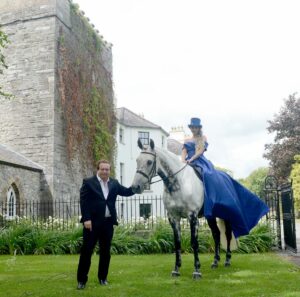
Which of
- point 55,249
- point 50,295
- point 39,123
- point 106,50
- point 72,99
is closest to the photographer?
point 50,295

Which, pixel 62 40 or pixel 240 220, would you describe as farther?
pixel 62 40

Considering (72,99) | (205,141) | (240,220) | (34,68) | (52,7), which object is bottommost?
(240,220)

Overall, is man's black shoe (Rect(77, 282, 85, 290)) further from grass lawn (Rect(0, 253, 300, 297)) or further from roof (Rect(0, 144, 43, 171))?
roof (Rect(0, 144, 43, 171))

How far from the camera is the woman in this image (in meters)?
7.45

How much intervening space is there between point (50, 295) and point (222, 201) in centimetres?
341

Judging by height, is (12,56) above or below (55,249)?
above

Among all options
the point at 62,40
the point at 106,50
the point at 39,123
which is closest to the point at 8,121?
the point at 39,123

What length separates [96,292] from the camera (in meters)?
5.79

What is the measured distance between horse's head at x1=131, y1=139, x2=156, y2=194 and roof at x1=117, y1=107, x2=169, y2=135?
28.1 m

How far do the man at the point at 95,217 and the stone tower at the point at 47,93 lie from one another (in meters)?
12.9

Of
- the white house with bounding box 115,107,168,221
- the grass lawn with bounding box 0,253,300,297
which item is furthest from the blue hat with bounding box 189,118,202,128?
the white house with bounding box 115,107,168,221

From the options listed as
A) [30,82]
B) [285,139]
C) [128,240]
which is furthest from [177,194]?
[285,139]

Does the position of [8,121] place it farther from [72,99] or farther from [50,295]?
[50,295]

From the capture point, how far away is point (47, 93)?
19.5 m
